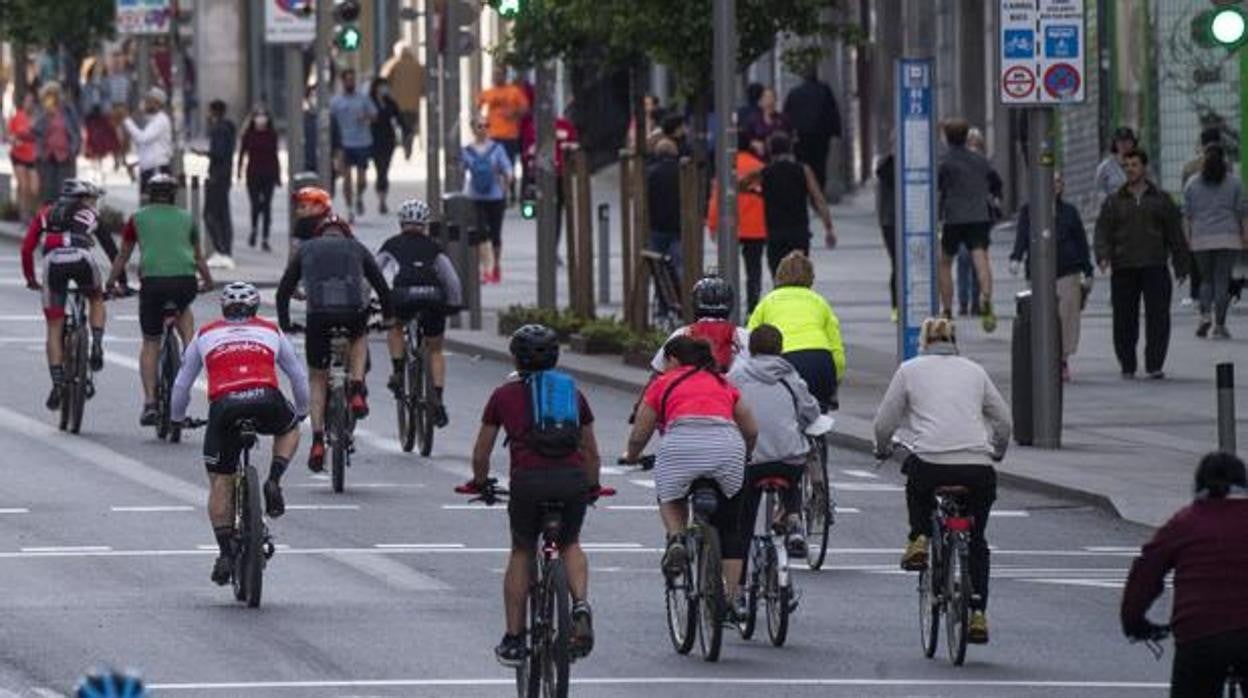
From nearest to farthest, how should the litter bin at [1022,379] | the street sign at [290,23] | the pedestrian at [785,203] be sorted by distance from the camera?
the litter bin at [1022,379] → the pedestrian at [785,203] → the street sign at [290,23]

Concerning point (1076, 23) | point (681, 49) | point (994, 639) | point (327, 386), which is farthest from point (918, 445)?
point (681, 49)

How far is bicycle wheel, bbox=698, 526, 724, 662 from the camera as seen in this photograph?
1630 cm

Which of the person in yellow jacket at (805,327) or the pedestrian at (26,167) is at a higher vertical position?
the pedestrian at (26,167)

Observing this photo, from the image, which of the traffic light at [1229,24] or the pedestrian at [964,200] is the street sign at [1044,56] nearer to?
the traffic light at [1229,24]

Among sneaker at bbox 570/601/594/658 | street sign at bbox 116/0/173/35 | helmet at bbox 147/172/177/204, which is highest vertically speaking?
street sign at bbox 116/0/173/35

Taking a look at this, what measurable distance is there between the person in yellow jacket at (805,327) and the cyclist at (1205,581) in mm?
8063

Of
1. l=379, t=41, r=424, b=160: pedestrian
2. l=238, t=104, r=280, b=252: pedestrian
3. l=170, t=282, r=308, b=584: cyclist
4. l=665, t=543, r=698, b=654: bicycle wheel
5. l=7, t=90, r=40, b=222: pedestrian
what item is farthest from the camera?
l=379, t=41, r=424, b=160: pedestrian

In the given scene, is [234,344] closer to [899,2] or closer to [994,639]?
[994,639]

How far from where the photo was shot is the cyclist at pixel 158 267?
2573 centimetres

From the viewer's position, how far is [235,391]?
1850 centimetres

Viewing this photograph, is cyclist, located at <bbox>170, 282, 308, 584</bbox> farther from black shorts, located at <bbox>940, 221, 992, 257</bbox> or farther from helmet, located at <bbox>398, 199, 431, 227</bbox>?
black shorts, located at <bbox>940, 221, 992, 257</bbox>

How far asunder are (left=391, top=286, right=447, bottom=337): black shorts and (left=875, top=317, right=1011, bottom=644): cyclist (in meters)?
8.10

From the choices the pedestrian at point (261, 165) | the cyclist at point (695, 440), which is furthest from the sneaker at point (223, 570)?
the pedestrian at point (261, 165)

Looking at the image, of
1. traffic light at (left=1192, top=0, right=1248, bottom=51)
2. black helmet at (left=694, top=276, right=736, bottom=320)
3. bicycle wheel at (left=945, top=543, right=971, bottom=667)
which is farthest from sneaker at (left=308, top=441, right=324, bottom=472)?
bicycle wheel at (left=945, top=543, right=971, bottom=667)
